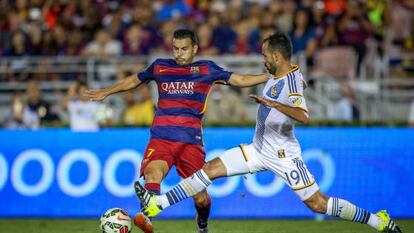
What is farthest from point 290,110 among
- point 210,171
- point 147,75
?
point 147,75

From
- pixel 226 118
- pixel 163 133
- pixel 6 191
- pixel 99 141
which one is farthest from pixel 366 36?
pixel 163 133

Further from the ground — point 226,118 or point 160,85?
point 160,85

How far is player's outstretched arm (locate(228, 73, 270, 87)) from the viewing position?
37.0ft

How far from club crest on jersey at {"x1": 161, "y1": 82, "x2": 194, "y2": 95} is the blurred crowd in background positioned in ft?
22.5

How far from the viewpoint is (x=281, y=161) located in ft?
35.3

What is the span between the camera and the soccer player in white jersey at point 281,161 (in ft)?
35.0

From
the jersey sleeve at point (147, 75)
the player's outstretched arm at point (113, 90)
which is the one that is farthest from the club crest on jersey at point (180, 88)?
the player's outstretched arm at point (113, 90)

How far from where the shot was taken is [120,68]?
19578 mm

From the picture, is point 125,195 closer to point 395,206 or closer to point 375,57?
point 395,206

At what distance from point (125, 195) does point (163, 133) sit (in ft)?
14.0

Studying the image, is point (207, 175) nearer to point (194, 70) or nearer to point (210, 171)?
point (210, 171)

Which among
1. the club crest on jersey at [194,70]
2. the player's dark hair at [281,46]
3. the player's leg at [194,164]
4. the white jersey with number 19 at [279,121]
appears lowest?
the player's leg at [194,164]

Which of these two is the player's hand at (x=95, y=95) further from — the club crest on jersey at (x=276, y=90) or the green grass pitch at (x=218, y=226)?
the green grass pitch at (x=218, y=226)

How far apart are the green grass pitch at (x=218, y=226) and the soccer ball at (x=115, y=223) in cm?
227
